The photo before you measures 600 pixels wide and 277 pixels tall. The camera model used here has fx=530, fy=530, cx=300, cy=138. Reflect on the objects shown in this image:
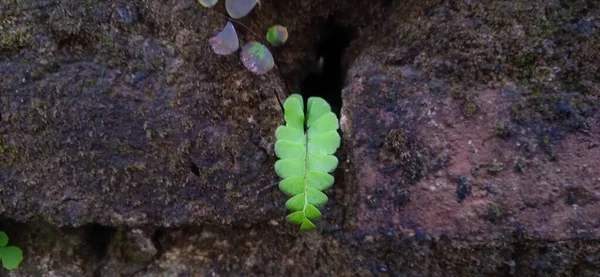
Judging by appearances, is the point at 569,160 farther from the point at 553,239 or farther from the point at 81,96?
the point at 81,96

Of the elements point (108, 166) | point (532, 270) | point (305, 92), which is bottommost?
point (532, 270)

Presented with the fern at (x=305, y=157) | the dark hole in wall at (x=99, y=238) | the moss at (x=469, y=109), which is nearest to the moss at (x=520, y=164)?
the moss at (x=469, y=109)

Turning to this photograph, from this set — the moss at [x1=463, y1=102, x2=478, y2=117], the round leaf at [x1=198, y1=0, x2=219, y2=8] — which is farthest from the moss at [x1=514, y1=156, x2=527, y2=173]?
the round leaf at [x1=198, y1=0, x2=219, y2=8]

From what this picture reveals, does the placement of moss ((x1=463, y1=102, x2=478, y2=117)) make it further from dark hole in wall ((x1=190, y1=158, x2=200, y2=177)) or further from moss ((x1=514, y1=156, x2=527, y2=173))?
dark hole in wall ((x1=190, y1=158, x2=200, y2=177))

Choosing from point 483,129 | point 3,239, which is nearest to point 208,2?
point 483,129

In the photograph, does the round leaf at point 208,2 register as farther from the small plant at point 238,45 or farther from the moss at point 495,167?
the moss at point 495,167

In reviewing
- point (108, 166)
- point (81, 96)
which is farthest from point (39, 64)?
point (108, 166)

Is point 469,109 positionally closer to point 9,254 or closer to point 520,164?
point 520,164

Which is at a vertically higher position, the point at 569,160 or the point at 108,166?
the point at 108,166
